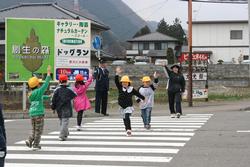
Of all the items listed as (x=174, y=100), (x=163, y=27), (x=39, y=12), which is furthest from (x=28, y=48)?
(x=163, y=27)

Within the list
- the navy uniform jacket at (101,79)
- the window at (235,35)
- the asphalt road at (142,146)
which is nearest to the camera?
the asphalt road at (142,146)

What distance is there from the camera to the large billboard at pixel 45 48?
67.5 feet

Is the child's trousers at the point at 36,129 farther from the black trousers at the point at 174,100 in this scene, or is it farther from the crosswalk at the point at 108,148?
the black trousers at the point at 174,100

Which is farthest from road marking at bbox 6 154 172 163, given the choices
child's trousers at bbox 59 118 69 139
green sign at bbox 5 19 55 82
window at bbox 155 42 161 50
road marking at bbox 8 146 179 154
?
window at bbox 155 42 161 50

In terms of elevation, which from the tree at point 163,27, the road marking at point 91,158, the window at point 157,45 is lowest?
the road marking at point 91,158

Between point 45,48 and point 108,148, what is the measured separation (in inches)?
434

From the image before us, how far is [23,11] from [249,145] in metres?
36.9

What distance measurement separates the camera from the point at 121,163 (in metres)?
8.66

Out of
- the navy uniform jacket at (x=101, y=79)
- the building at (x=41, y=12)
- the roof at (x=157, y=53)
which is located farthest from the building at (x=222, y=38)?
the navy uniform jacket at (x=101, y=79)

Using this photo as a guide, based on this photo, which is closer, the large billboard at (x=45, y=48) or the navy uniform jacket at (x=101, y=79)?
the navy uniform jacket at (x=101, y=79)

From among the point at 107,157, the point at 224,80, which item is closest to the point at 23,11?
the point at 224,80

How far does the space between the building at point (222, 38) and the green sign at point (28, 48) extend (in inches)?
2004

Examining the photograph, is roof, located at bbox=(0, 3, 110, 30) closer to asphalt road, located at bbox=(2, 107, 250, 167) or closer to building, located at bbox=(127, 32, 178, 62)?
asphalt road, located at bbox=(2, 107, 250, 167)

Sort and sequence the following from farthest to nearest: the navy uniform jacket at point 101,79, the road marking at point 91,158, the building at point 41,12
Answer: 1. the building at point 41,12
2. the navy uniform jacket at point 101,79
3. the road marking at point 91,158
